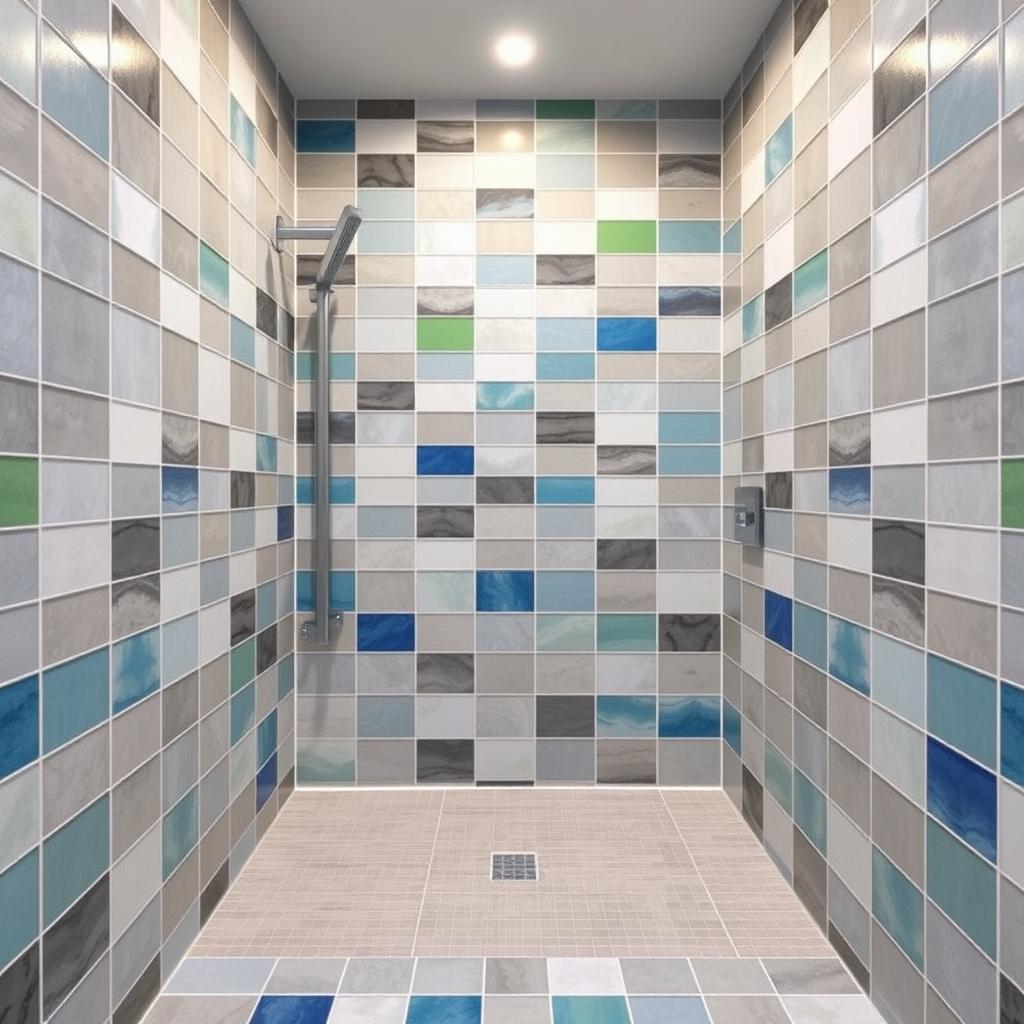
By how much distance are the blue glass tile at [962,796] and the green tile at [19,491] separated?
1308 mm

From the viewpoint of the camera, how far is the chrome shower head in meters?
1.98

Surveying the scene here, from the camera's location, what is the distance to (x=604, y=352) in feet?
7.98

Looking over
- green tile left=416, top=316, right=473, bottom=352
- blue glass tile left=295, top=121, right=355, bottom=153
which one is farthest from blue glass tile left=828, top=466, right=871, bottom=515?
blue glass tile left=295, top=121, right=355, bottom=153

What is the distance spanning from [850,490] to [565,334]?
44.1 inches

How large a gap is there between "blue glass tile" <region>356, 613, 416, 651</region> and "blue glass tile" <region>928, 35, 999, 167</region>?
1762 millimetres

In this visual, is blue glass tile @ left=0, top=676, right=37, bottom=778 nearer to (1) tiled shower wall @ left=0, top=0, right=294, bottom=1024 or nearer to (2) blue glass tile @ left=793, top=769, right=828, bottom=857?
(1) tiled shower wall @ left=0, top=0, right=294, bottom=1024

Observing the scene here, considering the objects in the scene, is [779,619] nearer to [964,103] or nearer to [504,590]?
[504,590]

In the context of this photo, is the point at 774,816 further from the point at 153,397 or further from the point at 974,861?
the point at 153,397

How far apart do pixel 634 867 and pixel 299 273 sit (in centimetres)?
188

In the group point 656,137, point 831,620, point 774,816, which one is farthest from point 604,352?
point 774,816

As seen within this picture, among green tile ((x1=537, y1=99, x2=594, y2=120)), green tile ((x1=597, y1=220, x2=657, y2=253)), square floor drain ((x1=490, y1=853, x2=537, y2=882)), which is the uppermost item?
green tile ((x1=537, y1=99, x2=594, y2=120))

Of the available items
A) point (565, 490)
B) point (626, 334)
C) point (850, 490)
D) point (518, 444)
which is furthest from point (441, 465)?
point (850, 490)

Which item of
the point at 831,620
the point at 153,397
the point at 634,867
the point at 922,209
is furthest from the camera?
the point at 634,867

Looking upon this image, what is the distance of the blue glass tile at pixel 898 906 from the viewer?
4.21 ft
